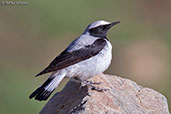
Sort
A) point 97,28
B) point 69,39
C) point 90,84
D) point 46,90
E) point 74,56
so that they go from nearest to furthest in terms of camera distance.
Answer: point 46,90 < point 90,84 < point 74,56 < point 97,28 < point 69,39

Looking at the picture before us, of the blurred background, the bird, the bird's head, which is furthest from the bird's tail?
the blurred background

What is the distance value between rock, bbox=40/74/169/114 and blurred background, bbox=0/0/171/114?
4.60 meters

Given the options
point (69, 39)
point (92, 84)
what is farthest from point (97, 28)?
point (69, 39)

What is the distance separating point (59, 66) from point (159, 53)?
26.1 ft

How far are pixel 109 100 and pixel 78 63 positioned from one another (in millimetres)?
1211

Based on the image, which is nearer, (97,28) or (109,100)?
(109,100)

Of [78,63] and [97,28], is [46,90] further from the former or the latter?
[97,28]

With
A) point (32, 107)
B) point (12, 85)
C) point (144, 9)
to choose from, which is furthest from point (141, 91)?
point (144, 9)

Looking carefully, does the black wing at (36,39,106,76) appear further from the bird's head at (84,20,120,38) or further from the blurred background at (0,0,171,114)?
Result: the blurred background at (0,0,171,114)

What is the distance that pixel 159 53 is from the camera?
16469mm

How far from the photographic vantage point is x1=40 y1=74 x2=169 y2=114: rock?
26.2 ft

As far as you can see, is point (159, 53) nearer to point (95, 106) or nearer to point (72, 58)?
point (72, 58)

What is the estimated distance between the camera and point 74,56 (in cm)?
917

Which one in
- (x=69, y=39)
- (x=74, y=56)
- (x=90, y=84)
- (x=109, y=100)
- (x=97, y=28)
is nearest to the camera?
(x=109, y=100)
